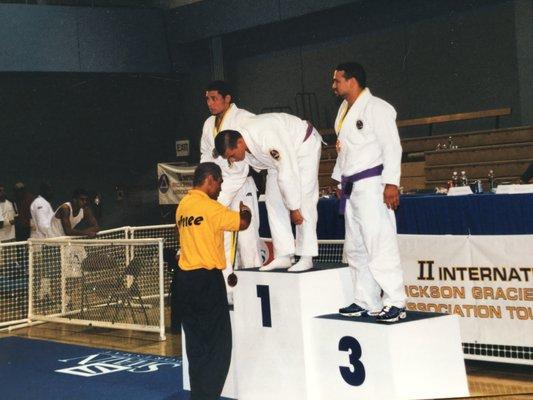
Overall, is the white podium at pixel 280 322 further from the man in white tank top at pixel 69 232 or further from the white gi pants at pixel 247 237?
the man in white tank top at pixel 69 232

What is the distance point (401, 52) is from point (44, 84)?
8.19 m

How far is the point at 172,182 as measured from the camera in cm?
2033

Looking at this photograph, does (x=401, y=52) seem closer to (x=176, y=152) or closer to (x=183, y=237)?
(x=176, y=152)

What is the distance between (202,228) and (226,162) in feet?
4.28

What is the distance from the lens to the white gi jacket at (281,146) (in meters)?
6.46

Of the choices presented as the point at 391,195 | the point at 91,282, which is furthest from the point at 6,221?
the point at 391,195

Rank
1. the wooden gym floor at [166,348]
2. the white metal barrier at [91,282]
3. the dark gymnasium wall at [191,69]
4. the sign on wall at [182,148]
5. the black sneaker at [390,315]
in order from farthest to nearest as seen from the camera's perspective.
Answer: the sign on wall at [182,148], the dark gymnasium wall at [191,69], the white metal barrier at [91,282], the wooden gym floor at [166,348], the black sneaker at [390,315]

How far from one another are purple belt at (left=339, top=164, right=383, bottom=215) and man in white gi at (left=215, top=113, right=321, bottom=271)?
44 centimetres

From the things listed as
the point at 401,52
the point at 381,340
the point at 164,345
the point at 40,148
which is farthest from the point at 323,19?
the point at 381,340

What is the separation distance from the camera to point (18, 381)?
8.03 m

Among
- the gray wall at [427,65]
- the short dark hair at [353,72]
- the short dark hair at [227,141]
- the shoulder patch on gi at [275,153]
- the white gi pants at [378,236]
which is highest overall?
the gray wall at [427,65]

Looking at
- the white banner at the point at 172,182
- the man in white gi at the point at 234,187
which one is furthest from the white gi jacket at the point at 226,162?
the white banner at the point at 172,182

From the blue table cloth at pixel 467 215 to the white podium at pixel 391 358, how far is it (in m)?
1.94

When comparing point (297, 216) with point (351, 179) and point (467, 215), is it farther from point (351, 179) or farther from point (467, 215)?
point (467, 215)
